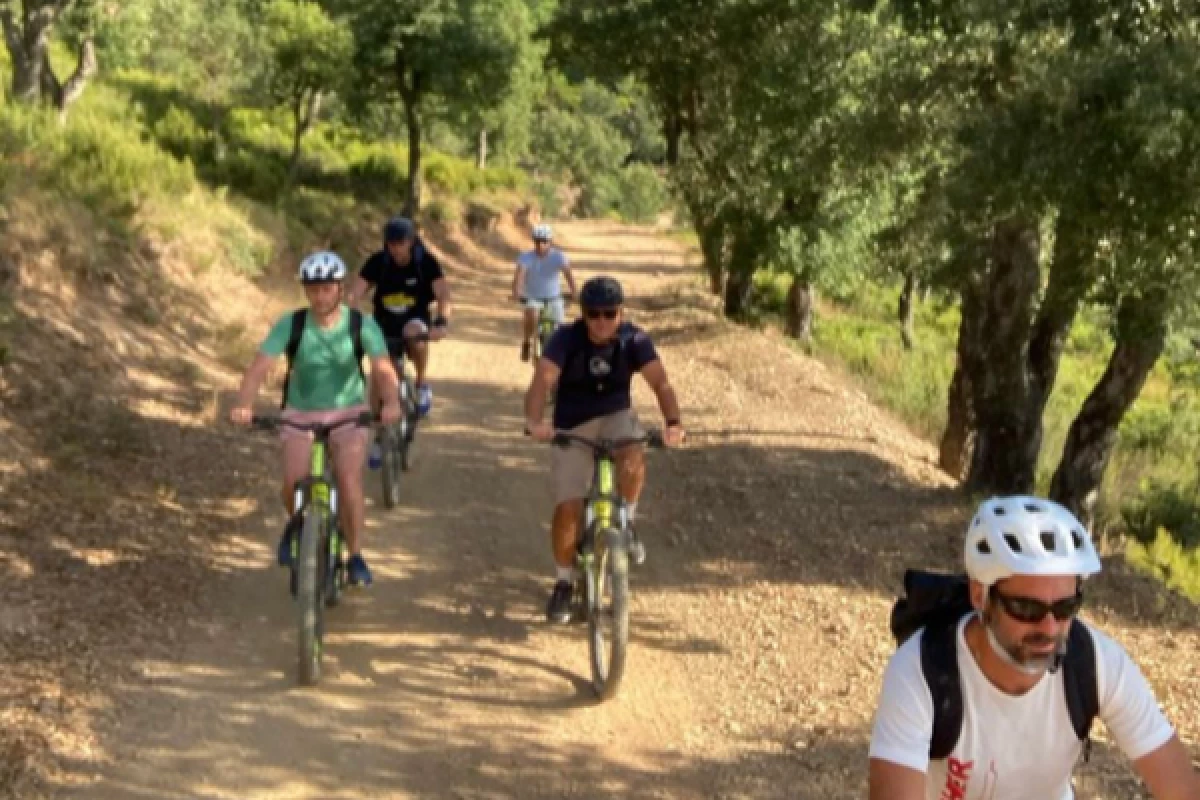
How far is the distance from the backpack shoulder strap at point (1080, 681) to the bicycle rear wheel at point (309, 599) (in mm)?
4251

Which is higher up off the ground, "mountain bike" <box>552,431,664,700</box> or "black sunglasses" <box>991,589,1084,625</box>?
"black sunglasses" <box>991,589,1084,625</box>

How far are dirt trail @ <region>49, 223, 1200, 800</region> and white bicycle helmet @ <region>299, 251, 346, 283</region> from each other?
2.12m

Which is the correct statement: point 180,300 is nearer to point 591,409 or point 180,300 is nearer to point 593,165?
point 591,409

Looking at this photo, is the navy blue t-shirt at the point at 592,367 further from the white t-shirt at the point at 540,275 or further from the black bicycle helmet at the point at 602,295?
the white t-shirt at the point at 540,275

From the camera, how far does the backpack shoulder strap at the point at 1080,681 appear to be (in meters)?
3.02

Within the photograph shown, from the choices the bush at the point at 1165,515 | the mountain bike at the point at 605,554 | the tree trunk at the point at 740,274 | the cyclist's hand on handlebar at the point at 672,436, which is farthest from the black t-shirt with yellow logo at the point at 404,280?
the tree trunk at the point at 740,274

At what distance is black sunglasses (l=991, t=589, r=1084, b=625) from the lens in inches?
115

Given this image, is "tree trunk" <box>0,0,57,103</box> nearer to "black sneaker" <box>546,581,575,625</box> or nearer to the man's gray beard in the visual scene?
"black sneaker" <box>546,581,575,625</box>

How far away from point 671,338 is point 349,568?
13.9m

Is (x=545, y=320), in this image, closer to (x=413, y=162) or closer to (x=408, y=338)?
(x=408, y=338)

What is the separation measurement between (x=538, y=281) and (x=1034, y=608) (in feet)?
36.2

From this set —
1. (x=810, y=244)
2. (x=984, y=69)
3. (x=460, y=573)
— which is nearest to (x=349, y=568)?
(x=460, y=573)

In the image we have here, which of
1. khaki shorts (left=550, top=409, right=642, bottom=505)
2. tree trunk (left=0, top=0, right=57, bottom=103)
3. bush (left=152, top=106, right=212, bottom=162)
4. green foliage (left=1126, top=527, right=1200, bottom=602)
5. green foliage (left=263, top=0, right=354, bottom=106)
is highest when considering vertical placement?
green foliage (left=263, top=0, right=354, bottom=106)

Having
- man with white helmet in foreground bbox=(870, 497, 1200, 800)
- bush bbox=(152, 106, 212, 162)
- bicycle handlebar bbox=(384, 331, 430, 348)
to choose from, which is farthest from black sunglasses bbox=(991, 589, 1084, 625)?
bush bbox=(152, 106, 212, 162)
